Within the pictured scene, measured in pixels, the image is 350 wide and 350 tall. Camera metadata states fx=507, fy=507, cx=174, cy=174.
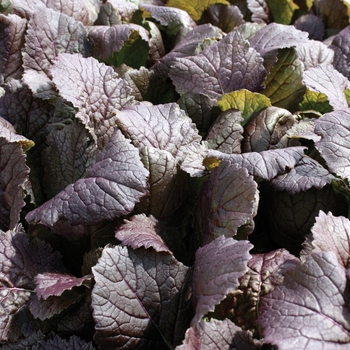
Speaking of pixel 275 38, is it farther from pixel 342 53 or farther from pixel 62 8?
pixel 62 8

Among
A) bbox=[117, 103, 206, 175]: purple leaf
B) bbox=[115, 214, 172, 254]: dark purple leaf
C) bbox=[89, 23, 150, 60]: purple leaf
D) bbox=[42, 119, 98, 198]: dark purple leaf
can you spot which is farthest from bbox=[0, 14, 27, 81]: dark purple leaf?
bbox=[115, 214, 172, 254]: dark purple leaf

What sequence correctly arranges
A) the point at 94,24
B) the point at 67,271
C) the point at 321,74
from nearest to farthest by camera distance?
the point at 67,271 < the point at 321,74 < the point at 94,24

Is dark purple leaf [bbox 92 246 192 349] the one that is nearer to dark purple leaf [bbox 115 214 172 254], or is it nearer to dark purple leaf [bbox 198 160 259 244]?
dark purple leaf [bbox 115 214 172 254]

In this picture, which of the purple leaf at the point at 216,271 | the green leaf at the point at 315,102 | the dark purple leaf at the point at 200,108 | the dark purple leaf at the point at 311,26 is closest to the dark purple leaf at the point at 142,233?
the purple leaf at the point at 216,271

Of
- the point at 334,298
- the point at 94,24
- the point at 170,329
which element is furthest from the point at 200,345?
the point at 94,24

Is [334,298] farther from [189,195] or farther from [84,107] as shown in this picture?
[84,107]
